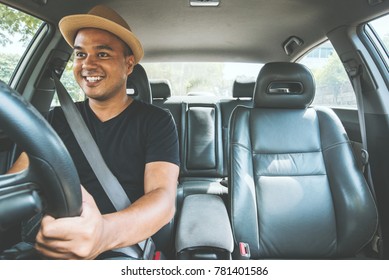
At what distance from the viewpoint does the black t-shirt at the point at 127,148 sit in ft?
4.12

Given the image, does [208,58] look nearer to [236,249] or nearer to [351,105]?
[351,105]

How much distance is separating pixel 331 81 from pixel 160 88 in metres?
1.54

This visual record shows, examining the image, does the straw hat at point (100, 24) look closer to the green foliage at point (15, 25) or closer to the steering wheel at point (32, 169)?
the green foliage at point (15, 25)

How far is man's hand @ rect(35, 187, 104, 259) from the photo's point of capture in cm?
54

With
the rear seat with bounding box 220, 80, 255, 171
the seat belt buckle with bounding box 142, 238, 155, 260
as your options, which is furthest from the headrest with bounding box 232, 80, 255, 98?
the seat belt buckle with bounding box 142, 238, 155, 260

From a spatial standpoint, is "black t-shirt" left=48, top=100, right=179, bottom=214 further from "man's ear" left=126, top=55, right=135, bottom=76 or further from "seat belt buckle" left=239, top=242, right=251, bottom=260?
"seat belt buckle" left=239, top=242, right=251, bottom=260

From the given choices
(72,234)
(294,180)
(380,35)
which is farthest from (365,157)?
(72,234)

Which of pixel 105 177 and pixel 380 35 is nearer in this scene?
pixel 105 177

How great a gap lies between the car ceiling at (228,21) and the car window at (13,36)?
0.06 meters

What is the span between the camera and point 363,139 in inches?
70.6

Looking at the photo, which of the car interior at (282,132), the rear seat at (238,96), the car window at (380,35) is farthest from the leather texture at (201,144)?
the car window at (380,35)

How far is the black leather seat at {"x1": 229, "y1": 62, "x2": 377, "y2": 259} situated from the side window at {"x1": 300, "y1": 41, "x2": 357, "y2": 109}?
0.49 m

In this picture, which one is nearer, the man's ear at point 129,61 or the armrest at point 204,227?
the armrest at point 204,227

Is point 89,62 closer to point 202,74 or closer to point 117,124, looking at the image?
point 117,124
